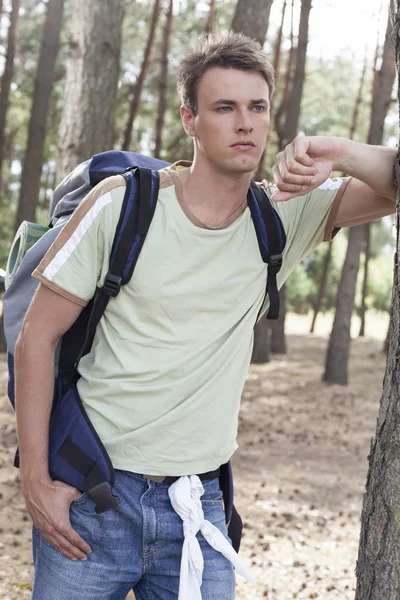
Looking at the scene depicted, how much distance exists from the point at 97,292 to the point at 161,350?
0.91ft

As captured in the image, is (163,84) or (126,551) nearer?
(126,551)

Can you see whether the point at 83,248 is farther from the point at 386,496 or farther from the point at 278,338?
the point at 278,338

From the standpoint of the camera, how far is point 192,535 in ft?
7.91

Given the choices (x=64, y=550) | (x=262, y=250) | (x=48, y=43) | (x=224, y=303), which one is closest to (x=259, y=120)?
(x=262, y=250)

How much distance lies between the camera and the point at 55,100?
23047mm

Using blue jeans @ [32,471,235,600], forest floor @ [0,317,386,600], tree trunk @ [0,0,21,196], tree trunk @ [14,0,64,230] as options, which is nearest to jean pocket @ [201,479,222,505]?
blue jeans @ [32,471,235,600]

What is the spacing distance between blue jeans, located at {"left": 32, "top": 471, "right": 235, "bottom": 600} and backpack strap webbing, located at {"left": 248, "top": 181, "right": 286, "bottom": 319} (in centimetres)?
74

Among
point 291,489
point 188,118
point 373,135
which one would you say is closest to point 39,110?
point 373,135

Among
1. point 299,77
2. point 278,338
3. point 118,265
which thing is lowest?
point 278,338

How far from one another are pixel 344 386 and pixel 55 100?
13.6 m

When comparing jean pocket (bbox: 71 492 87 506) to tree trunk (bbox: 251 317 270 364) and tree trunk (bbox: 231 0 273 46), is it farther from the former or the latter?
tree trunk (bbox: 251 317 270 364)

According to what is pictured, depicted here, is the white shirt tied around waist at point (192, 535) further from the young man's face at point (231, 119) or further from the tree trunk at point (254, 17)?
the tree trunk at point (254, 17)

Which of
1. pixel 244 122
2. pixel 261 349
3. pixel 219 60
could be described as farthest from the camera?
pixel 261 349

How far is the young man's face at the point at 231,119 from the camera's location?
2.48 metres
